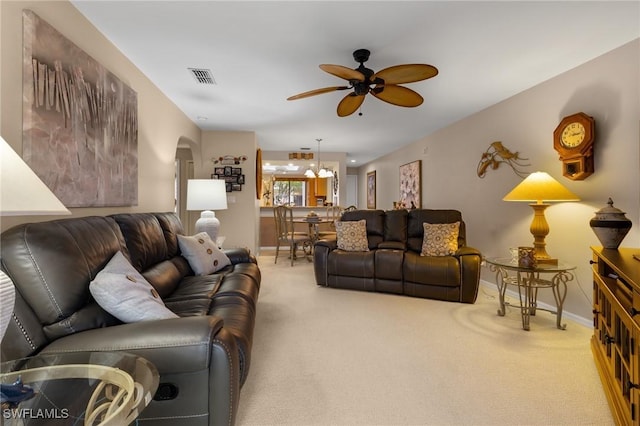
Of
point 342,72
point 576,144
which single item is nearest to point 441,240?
point 576,144

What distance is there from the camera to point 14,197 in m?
0.88

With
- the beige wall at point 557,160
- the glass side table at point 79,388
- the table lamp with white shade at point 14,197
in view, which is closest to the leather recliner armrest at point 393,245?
the beige wall at point 557,160

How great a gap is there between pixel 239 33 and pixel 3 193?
6.35 feet

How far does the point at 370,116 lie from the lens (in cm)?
449

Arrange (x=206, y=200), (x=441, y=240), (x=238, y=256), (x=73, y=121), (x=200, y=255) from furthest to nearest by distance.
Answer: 1. (x=206, y=200)
2. (x=441, y=240)
3. (x=238, y=256)
4. (x=200, y=255)
5. (x=73, y=121)

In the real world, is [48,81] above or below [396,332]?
above

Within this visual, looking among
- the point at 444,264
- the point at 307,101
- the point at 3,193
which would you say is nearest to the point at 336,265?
the point at 444,264

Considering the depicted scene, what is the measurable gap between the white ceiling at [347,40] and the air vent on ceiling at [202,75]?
66 millimetres

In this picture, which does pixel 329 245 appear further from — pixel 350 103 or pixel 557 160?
pixel 557 160

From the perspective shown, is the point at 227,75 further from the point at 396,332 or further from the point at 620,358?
the point at 620,358

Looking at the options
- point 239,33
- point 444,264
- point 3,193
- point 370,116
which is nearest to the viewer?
point 3,193

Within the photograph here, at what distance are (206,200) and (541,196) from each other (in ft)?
11.6

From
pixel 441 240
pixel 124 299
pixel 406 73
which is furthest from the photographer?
pixel 441 240

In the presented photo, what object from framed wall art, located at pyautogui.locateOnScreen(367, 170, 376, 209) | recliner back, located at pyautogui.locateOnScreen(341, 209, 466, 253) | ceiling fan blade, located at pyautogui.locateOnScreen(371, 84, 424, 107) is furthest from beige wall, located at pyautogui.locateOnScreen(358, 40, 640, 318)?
framed wall art, located at pyautogui.locateOnScreen(367, 170, 376, 209)
